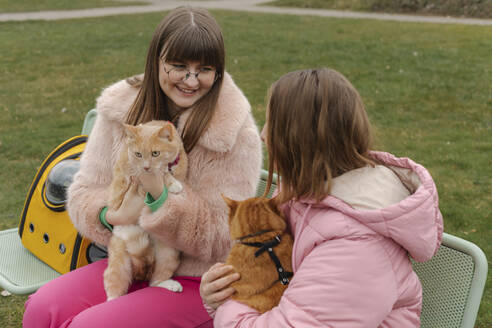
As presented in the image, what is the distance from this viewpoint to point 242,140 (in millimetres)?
2418

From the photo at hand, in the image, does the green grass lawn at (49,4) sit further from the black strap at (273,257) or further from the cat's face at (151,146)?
the black strap at (273,257)

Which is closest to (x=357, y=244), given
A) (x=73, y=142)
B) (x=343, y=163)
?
(x=343, y=163)

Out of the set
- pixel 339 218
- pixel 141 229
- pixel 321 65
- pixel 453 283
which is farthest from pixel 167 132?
pixel 321 65

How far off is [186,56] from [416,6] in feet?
44.3

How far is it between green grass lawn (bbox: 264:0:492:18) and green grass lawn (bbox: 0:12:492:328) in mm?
2198

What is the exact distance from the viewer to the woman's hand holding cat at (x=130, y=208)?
234 centimetres

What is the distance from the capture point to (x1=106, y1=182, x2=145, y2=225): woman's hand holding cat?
234 centimetres

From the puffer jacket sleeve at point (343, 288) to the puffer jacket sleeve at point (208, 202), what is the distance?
2.45 ft

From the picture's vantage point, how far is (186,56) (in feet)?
7.63

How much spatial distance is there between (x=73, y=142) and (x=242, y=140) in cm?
126

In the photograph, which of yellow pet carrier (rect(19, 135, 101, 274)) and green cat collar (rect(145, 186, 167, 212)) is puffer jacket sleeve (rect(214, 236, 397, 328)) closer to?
green cat collar (rect(145, 186, 167, 212))

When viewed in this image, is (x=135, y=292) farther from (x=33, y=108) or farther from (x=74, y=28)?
(x=74, y=28)

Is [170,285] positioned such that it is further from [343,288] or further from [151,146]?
[343,288]

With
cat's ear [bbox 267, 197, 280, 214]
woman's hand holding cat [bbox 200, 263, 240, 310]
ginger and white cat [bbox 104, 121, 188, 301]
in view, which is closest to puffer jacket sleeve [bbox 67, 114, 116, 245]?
ginger and white cat [bbox 104, 121, 188, 301]
